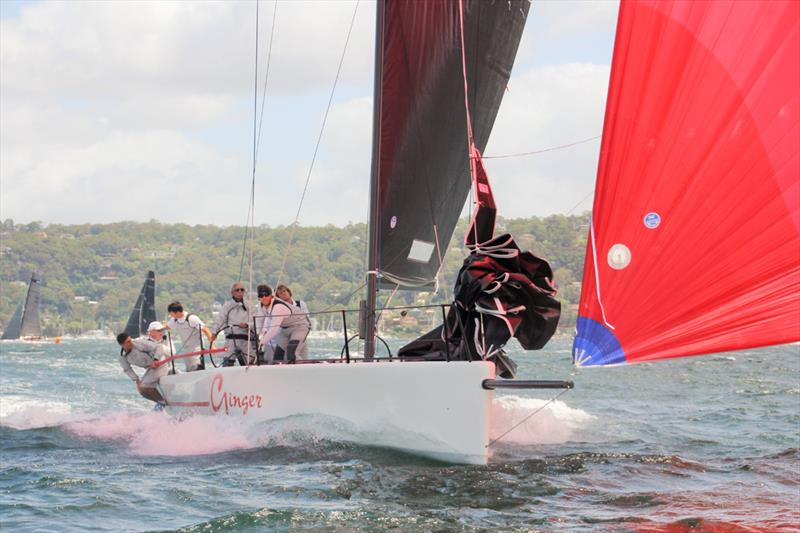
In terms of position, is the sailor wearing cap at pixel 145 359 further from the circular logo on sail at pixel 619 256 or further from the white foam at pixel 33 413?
the circular logo on sail at pixel 619 256

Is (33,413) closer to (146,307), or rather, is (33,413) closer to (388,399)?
(388,399)

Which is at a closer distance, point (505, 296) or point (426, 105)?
point (505, 296)

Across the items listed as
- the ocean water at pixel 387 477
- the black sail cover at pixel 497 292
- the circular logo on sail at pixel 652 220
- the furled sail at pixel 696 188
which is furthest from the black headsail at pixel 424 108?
the circular logo on sail at pixel 652 220

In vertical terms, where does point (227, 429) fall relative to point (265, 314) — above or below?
below

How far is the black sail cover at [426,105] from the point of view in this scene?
10.8 metres

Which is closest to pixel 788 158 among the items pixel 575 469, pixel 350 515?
pixel 350 515

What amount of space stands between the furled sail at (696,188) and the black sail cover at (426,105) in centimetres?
493

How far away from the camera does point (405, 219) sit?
36.5 feet

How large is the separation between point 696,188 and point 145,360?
25.6 ft

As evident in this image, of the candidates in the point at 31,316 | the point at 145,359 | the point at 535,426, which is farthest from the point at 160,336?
the point at 31,316

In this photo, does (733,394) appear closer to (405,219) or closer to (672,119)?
(405,219)

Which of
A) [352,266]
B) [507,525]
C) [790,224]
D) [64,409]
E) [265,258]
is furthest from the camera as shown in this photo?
[265,258]

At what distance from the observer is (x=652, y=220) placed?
582 centimetres

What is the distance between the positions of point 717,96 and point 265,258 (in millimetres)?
82427
